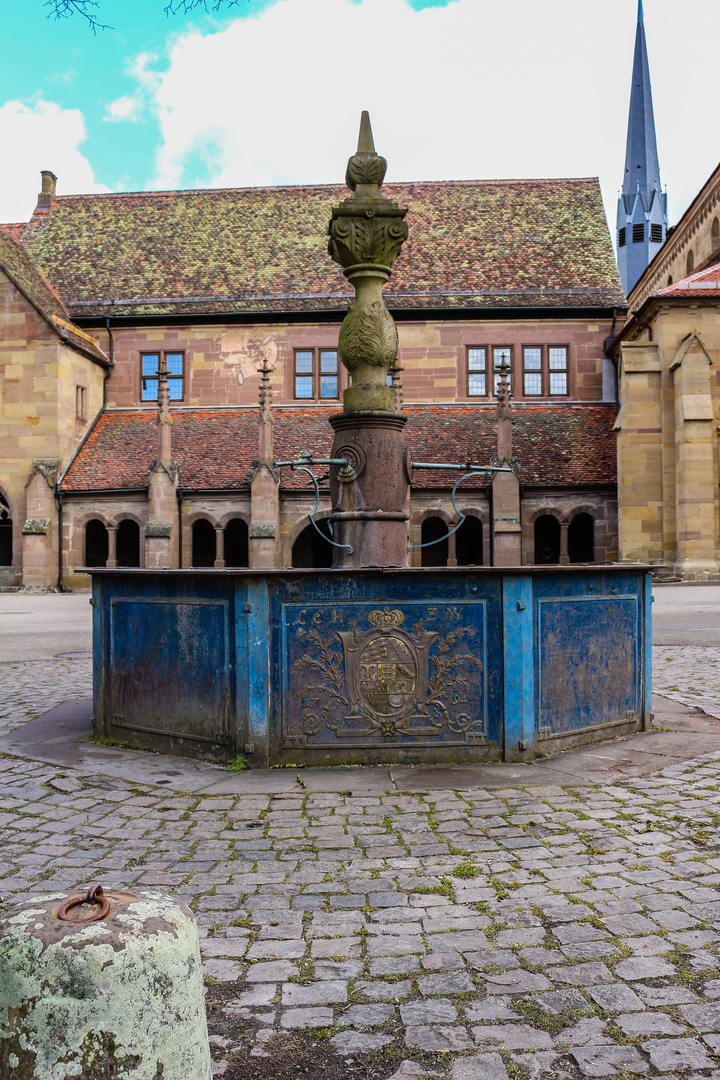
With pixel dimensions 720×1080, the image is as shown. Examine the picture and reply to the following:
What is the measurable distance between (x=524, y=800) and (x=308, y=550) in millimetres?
25101

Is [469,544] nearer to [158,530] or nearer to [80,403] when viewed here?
[158,530]

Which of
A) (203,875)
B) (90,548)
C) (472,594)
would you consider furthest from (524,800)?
(90,548)

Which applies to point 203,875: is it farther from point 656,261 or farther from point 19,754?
point 656,261

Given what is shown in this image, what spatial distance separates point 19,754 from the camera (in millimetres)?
6273

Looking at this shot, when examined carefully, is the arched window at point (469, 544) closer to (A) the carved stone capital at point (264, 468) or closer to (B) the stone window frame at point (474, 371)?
(B) the stone window frame at point (474, 371)

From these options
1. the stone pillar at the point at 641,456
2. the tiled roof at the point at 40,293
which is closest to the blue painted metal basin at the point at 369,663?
the stone pillar at the point at 641,456

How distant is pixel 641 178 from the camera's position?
65.9m

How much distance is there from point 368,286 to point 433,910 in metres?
5.90

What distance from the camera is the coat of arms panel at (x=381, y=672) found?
5.62 m

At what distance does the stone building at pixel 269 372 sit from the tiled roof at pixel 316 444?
0.27 ft

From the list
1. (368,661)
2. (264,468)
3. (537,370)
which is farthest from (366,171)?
(537,370)

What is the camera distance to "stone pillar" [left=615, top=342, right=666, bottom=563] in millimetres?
25484

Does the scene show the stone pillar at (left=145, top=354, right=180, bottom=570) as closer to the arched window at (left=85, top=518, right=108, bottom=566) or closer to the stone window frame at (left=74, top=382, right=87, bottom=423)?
the arched window at (left=85, top=518, right=108, bottom=566)

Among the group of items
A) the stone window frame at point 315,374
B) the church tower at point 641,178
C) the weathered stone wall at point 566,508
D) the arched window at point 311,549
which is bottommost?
the arched window at point 311,549
